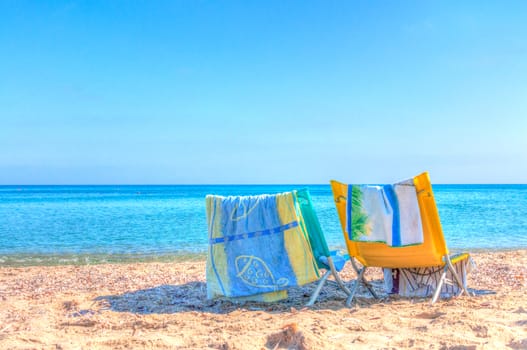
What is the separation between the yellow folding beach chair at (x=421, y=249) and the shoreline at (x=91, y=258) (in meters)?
5.47

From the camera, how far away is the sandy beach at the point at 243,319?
308 centimetres

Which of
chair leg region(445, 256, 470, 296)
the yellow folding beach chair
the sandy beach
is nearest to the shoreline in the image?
the sandy beach

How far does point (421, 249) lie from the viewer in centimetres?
440

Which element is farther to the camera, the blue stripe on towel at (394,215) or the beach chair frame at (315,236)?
the beach chair frame at (315,236)

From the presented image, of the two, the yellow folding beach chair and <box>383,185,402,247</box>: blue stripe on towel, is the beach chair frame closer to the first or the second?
the yellow folding beach chair

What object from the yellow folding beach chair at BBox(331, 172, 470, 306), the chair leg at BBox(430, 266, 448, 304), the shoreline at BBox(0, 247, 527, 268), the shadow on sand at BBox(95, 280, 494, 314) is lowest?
the shoreline at BBox(0, 247, 527, 268)

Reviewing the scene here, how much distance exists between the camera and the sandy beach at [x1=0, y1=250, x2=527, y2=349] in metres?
3.08

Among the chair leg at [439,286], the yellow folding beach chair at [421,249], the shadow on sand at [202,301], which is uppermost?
the yellow folding beach chair at [421,249]

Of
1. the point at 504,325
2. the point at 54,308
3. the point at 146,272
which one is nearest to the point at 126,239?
the point at 146,272

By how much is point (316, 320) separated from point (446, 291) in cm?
181

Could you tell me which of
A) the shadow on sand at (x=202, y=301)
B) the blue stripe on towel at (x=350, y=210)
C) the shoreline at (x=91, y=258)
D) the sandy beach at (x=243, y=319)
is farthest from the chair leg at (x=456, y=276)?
the shoreline at (x=91, y=258)

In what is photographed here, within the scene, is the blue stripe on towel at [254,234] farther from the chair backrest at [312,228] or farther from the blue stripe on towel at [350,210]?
the blue stripe on towel at [350,210]

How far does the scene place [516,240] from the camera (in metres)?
12.4

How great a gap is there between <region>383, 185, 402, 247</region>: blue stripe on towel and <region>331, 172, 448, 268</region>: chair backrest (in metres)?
0.22
